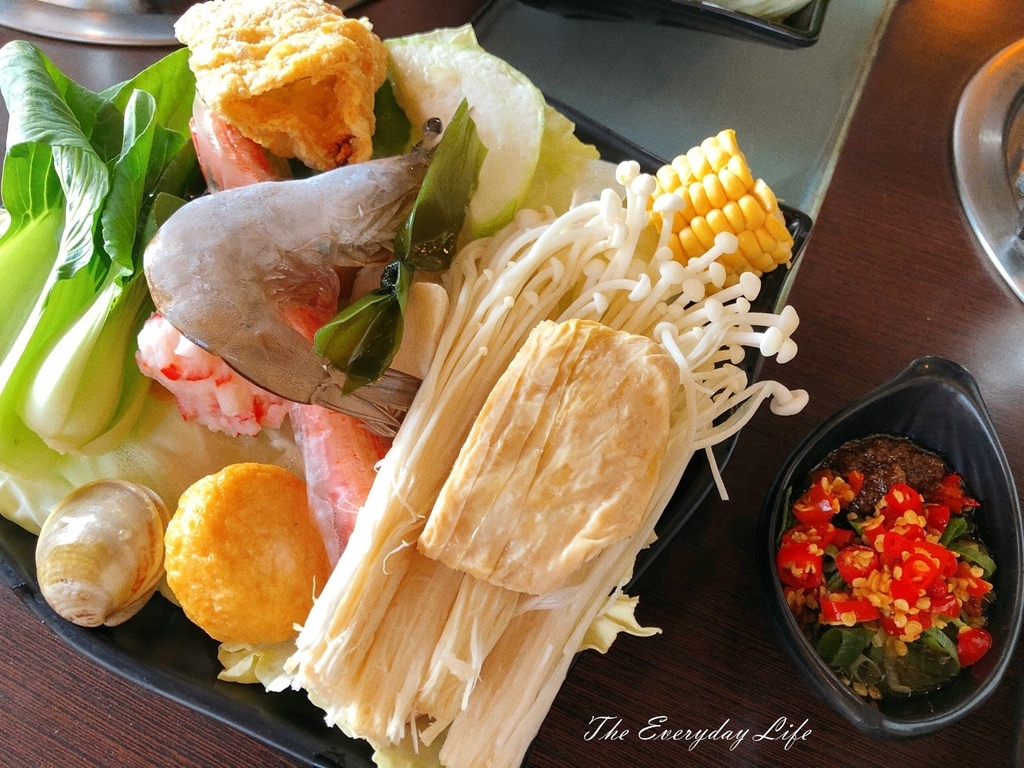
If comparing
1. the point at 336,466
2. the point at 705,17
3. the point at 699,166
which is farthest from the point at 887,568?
the point at 705,17

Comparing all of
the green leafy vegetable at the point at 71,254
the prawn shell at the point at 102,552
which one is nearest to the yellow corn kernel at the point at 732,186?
the green leafy vegetable at the point at 71,254

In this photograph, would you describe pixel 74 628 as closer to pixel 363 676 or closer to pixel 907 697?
pixel 363 676

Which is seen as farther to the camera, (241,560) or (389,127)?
(389,127)

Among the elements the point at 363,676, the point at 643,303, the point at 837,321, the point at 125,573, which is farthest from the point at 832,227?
the point at 125,573

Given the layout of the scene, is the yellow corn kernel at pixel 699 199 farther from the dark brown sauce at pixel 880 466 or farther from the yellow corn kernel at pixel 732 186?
the dark brown sauce at pixel 880 466

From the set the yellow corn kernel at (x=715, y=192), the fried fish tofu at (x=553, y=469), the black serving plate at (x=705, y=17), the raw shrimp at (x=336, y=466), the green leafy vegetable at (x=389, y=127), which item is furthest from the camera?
the black serving plate at (x=705, y=17)

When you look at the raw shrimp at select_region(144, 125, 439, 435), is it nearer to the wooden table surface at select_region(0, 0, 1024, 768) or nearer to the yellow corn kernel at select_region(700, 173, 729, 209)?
the yellow corn kernel at select_region(700, 173, 729, 209)

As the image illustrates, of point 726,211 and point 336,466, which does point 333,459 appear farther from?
point 726,211
